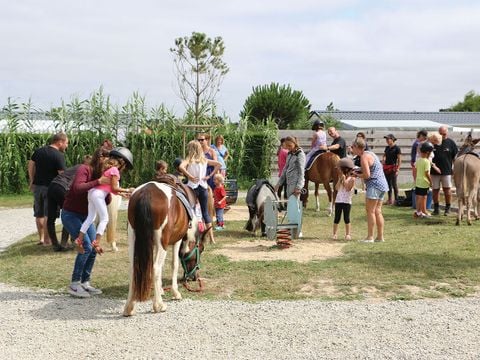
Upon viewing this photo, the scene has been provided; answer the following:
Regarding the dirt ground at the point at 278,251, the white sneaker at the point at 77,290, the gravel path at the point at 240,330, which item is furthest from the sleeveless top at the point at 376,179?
the white sneaker at the point at 77,290

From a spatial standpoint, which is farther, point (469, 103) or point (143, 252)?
point (469, 103)

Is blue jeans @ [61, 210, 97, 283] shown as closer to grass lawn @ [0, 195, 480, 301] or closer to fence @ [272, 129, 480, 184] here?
grass lawn @ [0, 195, 480, 301]

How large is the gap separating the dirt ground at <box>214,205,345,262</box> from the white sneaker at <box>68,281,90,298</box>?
2.71 meters

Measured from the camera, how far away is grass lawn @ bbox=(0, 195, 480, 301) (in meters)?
7.50

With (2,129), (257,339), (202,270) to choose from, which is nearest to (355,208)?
(202,270)

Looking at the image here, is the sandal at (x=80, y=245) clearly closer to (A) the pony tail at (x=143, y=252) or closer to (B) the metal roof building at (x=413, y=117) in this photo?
(A) the pony tail at (x=143, y=252)

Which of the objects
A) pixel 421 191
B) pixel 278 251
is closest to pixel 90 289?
pixel 278 251

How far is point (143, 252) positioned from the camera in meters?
6.46

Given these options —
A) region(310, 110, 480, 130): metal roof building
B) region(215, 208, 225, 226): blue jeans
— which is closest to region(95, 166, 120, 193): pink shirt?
region(215, 208, 225, 226): blue jeans

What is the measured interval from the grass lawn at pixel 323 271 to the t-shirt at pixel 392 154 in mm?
4721

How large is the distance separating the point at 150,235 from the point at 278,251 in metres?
3.94

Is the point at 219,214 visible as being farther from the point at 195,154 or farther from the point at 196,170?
the point at 195,154

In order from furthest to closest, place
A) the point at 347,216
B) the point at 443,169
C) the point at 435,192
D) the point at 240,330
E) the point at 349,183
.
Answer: the point at 435,192
the point at 443,169
the point at 347,216
the point at 349,183
the point at 240,330

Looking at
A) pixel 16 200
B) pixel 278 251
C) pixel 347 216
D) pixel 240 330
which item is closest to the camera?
pixel 240 330
